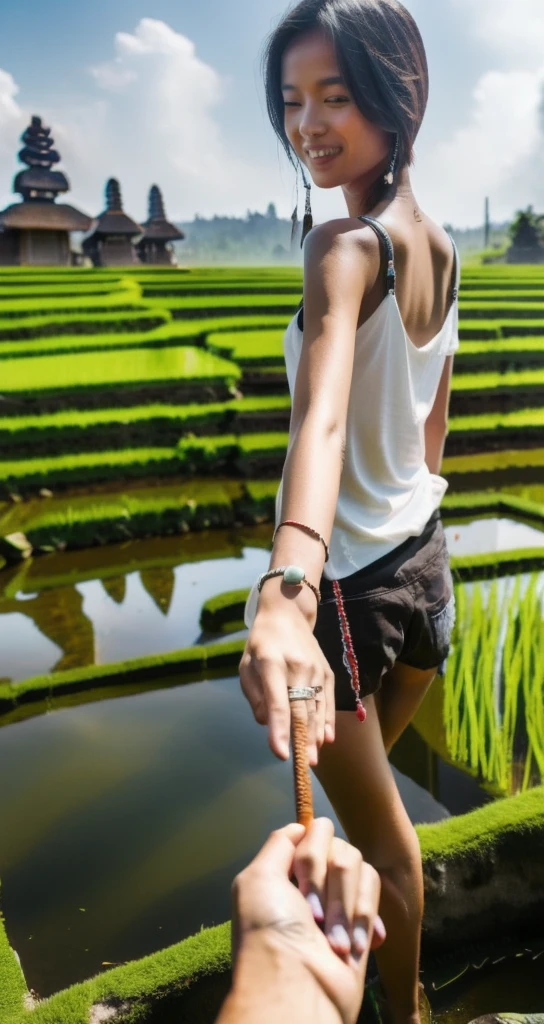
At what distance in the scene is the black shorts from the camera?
106cm

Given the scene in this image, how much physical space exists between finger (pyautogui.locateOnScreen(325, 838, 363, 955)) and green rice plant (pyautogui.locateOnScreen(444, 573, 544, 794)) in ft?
6.04

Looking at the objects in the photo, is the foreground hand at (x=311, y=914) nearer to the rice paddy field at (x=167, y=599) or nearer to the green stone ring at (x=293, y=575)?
the green stone ring at (x=293, y=575)

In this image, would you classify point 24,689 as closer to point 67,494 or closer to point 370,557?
point 370,557

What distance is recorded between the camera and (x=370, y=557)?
1090 millimetres

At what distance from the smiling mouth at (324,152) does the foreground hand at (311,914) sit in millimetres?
831

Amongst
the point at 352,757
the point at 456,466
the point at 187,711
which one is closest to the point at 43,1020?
the point at 352,757

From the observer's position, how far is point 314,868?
0.59 m

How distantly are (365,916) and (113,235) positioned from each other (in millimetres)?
18437

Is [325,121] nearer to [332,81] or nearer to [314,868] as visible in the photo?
[332,81]

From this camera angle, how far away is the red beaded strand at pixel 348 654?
3.43 feet

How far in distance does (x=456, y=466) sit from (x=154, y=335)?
3.27 metres

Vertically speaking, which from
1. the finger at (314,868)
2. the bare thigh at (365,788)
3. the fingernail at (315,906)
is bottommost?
the bare thigh at (365,788)

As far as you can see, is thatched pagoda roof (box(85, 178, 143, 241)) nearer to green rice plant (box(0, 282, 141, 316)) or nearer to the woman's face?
green rice plant (box(0, 282, 141, 316))

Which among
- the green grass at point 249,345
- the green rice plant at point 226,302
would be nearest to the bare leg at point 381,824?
the green grass at point 249,345
